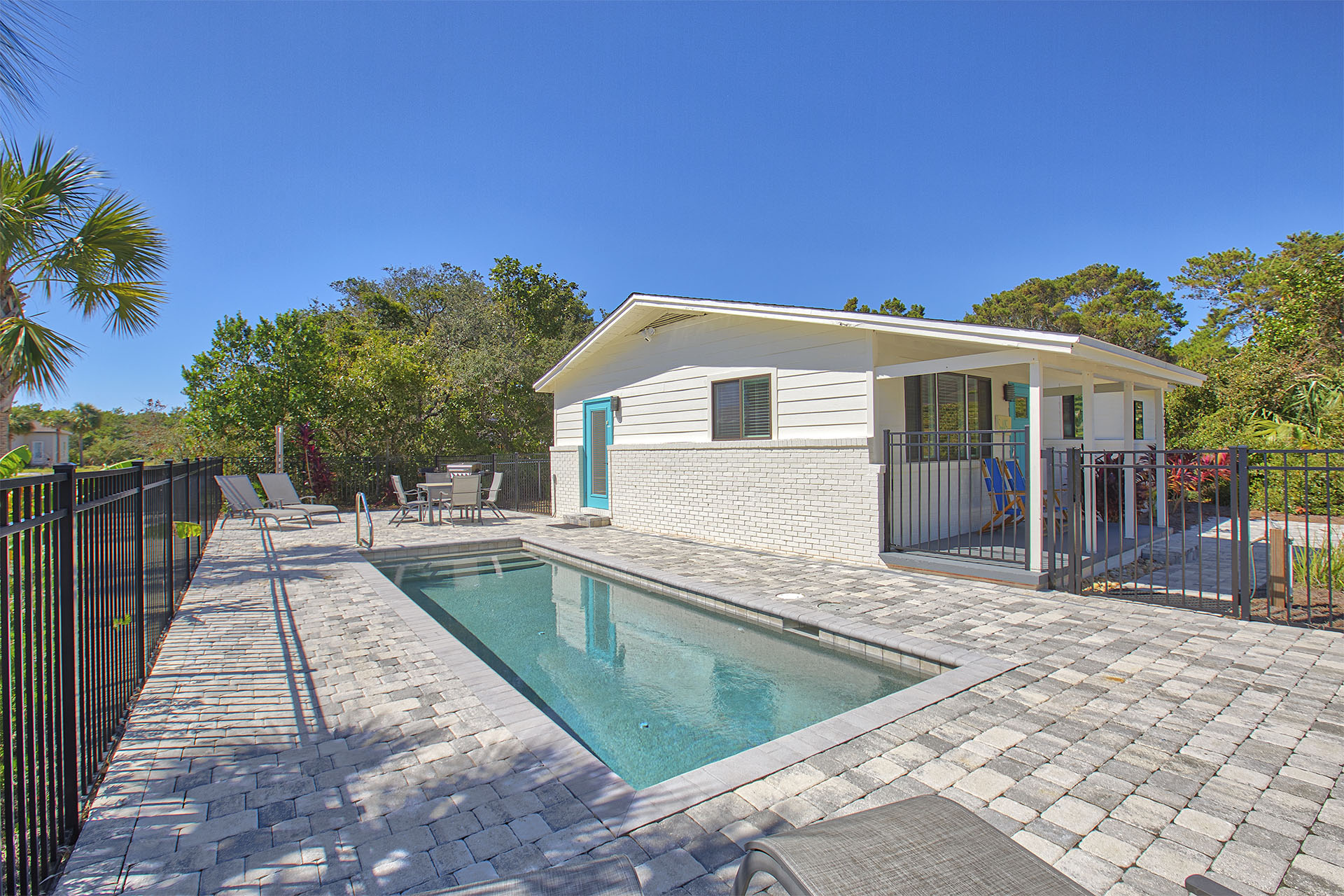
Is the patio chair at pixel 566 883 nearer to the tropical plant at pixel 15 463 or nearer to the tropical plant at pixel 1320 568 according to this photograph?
the tropical plant at pixel 15 463

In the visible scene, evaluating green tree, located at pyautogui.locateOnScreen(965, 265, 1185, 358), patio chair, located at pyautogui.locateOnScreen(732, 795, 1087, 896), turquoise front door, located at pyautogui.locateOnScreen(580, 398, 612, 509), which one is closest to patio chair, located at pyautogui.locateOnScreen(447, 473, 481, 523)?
turquoise front door, located at pyautogui.locateOnScreen(580, 398, 612, 509)

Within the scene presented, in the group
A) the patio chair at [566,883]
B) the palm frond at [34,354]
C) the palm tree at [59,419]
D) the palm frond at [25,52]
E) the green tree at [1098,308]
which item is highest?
the green tree at [1098,308]

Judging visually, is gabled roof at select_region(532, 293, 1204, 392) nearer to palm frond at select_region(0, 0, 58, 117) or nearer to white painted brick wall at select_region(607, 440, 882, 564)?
white painted brick wall at select_region(607, 440, 882, 564)

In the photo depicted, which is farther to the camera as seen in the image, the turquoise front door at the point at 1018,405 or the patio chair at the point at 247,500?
the patio chair at the point at 247,500

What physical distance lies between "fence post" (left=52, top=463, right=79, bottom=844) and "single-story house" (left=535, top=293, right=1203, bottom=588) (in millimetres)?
7216

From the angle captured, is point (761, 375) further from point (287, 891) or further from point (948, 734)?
point (287, 891)

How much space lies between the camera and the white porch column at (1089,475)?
→ 22.4ft

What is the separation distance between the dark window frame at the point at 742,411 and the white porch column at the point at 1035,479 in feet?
11.9

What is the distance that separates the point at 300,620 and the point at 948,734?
5508mm

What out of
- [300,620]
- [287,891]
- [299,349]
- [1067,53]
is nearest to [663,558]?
[300,620]

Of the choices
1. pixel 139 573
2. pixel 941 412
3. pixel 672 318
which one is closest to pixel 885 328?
pixel 941 412

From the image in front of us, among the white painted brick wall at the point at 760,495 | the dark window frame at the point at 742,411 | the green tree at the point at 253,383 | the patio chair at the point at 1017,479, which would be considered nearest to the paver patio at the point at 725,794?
the white painted brick wall at the point at 760,495

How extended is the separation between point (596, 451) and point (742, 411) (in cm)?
466

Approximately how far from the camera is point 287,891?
2.16 meters
